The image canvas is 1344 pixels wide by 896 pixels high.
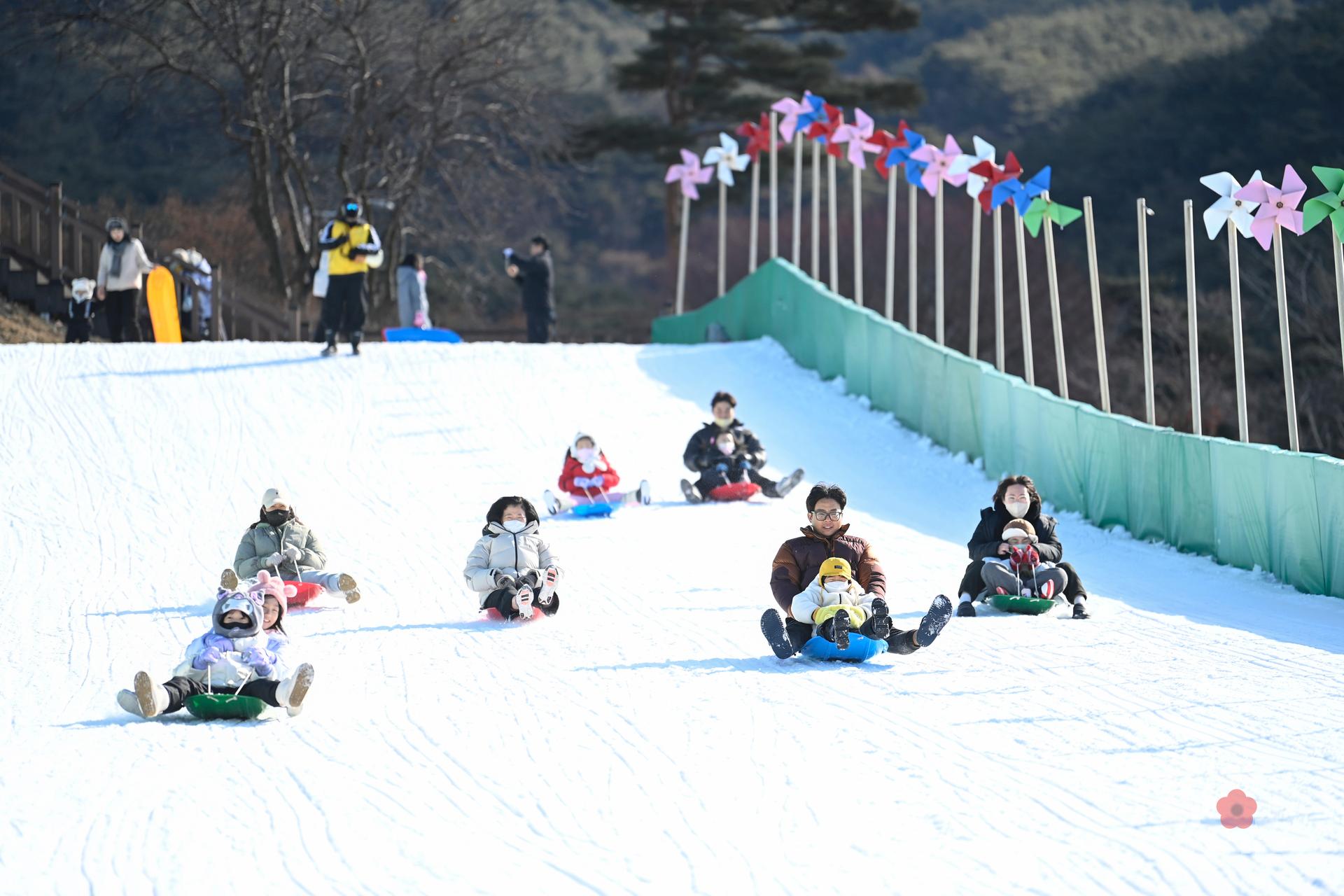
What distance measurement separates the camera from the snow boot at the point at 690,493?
15.6 m

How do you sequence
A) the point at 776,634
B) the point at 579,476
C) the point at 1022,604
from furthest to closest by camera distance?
the point at 579,476 < the point at 1022,604 < the point at 776,634

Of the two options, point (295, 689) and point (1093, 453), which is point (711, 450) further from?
point (295, 689)

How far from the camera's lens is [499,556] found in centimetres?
1068

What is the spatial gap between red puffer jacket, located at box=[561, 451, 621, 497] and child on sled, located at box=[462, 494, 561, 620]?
174 inches

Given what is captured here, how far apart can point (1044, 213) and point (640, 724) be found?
1063cm

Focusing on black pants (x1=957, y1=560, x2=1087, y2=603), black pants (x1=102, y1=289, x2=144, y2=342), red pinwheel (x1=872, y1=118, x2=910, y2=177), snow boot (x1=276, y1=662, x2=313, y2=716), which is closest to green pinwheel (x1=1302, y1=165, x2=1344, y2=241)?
black pants (x1=957, y1=560, x2=1087, y2=603)

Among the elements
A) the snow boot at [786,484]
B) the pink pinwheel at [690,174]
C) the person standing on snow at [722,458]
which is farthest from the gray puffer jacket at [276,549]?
the pink pinwheel at [690,174]

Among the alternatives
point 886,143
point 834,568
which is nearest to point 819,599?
point 834,568

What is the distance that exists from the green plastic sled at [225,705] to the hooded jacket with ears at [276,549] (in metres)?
2.95

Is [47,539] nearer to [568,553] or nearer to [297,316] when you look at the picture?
[568,553]

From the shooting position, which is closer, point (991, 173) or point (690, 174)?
point (991, 173)

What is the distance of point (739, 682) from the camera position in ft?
29.1

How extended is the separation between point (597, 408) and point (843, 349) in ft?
10.9

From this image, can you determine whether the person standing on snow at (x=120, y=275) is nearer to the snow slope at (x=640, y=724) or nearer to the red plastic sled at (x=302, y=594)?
the snow slope at (x=640, y=724)
